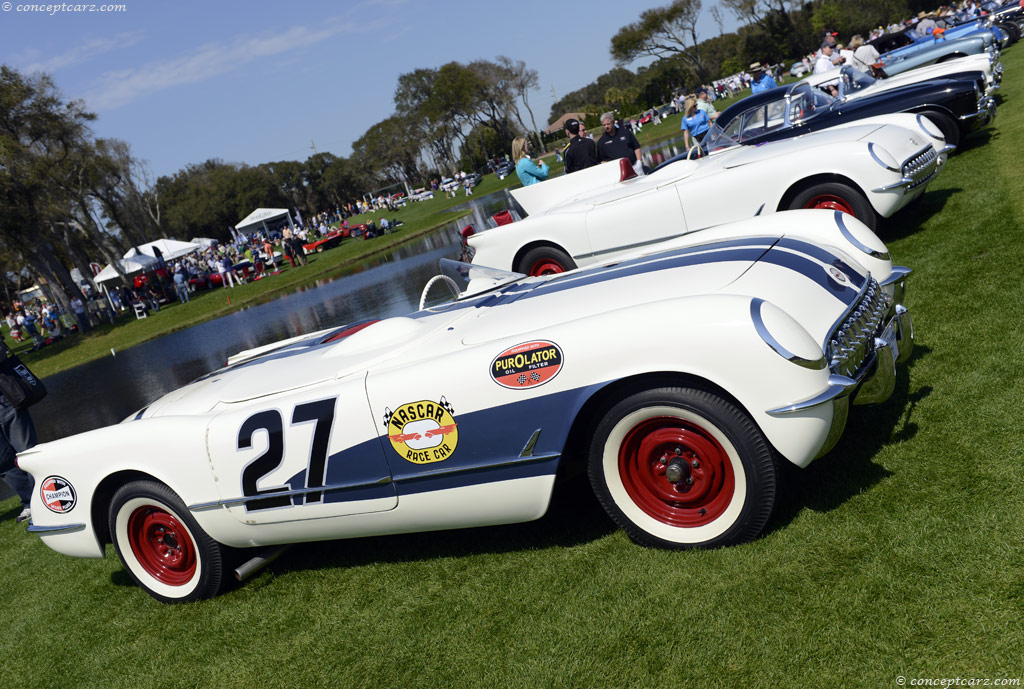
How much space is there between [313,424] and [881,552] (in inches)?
100

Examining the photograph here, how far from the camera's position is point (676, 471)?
3211 mm

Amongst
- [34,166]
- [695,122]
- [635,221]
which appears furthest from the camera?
[34,166]

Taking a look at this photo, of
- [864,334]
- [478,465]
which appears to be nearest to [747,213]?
[864,334]

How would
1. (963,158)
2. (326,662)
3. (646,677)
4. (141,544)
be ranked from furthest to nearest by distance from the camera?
(963,158) → (141,544) → (326,662) → (646,677)

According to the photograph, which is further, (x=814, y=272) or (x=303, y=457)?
(x=303, y=457)

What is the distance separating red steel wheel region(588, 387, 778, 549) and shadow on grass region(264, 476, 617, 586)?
1.46ft

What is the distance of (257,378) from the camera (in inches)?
170

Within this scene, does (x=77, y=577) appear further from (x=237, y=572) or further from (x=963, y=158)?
(x=963, y=158)

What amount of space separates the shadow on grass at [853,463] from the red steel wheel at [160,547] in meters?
3.24

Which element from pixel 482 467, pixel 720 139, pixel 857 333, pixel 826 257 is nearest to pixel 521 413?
pixel 482 467

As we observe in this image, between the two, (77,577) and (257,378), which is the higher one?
(257,378)

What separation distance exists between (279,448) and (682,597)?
2.06m

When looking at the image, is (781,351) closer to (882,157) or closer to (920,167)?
(882,157)

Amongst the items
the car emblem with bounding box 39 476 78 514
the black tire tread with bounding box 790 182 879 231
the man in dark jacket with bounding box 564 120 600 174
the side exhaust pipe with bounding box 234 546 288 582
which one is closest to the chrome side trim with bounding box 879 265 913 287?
the black tire tread with bounding box 790 182 879 231
